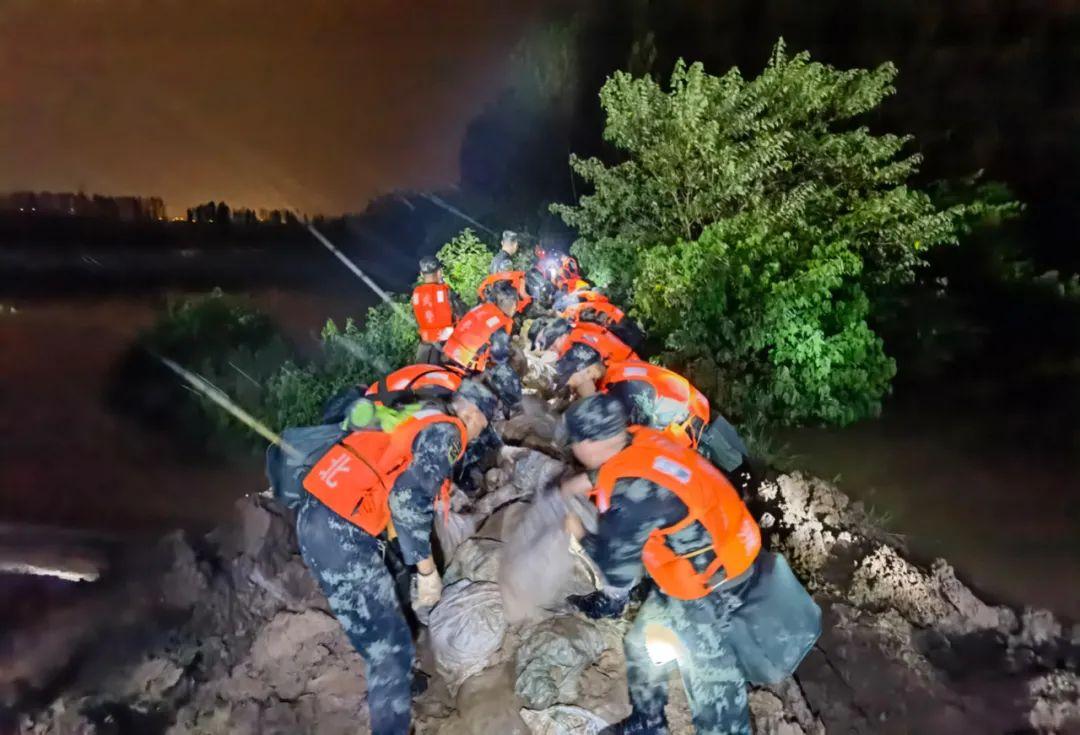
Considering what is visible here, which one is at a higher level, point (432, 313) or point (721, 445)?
point (432, 313)

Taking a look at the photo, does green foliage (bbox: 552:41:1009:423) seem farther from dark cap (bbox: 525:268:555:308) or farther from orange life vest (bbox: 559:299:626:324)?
dark cap (bbox: 525:268:555:308)

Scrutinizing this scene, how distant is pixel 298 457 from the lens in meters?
3.20

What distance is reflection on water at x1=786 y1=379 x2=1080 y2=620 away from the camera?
490 centimetres

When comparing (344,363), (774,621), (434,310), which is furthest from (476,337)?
(344,363)

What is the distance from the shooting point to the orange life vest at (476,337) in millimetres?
4859

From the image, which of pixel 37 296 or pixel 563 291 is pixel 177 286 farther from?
pixel 563 291

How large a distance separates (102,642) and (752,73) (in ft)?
42.4

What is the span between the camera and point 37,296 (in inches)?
211

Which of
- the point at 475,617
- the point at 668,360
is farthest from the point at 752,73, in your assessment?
the point at 475,617

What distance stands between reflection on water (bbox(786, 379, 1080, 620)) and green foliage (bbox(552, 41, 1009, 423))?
601 millimetres

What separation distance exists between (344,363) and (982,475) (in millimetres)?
8420

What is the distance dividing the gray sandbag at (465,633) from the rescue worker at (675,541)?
1.18 meters

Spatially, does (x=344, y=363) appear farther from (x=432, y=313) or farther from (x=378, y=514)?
(x=378, y=514)

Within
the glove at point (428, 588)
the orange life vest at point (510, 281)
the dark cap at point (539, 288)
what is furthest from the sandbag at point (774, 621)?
the dark cap at point (539, 288)
